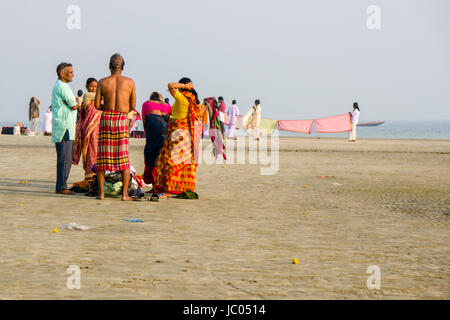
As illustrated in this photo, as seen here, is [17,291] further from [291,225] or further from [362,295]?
[291,225]

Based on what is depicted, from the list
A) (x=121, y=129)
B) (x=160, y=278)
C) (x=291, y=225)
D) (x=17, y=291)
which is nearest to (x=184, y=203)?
(x=121, y=129)

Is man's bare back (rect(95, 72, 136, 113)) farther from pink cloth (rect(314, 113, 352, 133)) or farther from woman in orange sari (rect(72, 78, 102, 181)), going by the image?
pink cloth (rect(314, 113, 352, 133))

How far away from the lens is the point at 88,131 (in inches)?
406

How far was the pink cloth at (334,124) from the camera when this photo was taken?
132 ft

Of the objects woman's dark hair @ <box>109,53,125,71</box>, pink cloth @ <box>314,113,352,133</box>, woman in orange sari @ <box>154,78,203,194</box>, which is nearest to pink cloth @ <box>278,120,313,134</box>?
pink cloth @ <box>314,113,352,133</box>

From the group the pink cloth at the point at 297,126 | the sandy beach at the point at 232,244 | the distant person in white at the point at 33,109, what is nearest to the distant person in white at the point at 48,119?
the distant person in white at the point at 33,109

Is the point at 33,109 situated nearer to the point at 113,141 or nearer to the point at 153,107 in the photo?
the point at 153,107

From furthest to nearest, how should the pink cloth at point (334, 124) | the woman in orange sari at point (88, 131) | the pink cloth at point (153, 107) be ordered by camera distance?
A: the pink cloth at point (334, 124) → the woman in orange sari at point (88, 131) → the pink cloth at point (153, 107)

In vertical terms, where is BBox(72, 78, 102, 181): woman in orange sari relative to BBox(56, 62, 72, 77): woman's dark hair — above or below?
below

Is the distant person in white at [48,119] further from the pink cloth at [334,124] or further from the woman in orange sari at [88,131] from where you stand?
the woman in orange sari at [88,131]

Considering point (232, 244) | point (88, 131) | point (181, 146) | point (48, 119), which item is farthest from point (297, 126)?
point (232, 244)

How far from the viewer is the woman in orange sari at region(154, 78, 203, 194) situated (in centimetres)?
966

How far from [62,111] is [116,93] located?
51.1 inches
